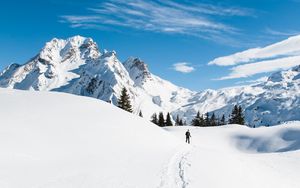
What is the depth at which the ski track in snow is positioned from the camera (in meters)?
20.0

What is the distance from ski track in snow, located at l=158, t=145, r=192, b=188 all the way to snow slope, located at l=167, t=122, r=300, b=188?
0.07 meters

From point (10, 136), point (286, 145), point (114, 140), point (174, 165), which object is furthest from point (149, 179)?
point (286, 145)

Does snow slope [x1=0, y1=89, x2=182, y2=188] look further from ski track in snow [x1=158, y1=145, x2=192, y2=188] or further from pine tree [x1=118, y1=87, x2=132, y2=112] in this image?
pine tree [x1=118, y1=87, x2=132, y2=112]

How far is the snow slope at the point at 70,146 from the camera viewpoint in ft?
67.4

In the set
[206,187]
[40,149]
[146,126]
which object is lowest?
[206,187]

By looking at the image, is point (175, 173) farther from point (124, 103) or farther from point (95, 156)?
point (124, 103)

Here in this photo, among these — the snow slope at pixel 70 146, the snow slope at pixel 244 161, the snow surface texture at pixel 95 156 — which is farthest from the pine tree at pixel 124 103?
the snow slope at pixel 70 146

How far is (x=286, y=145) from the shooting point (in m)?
61.8

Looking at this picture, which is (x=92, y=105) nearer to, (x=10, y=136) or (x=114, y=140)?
(x=114, y=140)

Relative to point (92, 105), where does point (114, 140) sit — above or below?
below

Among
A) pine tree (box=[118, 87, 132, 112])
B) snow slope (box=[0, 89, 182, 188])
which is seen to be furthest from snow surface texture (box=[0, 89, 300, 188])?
pine tree (box=[118, 87, 132, 112])

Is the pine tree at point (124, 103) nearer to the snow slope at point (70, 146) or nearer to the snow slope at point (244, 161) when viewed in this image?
the snow slope at point (244, 161)

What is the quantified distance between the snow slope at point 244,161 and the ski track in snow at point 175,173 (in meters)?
0.07

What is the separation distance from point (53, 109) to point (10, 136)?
10.1 meters
